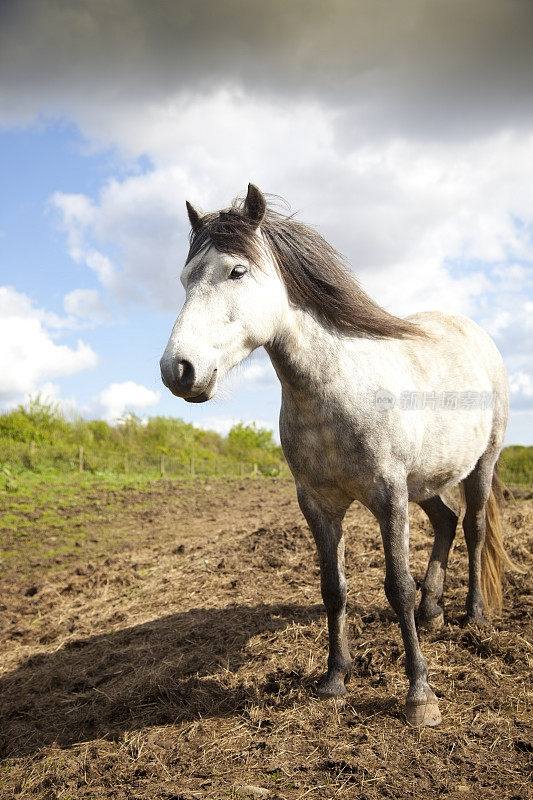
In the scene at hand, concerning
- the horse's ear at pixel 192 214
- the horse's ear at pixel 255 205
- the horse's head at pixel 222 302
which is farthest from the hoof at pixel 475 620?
the horse's ear at pixel 192 214

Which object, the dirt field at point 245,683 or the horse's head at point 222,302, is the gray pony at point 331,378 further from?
the dirt field at point 245,683

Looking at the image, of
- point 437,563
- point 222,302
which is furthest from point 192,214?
point 437,563

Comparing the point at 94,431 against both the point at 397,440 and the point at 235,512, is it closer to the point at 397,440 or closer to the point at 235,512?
the point at 235,512

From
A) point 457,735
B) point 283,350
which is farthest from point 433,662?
point 283,350

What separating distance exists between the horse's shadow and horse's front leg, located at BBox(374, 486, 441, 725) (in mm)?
989

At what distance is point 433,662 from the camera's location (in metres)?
→ 3.88

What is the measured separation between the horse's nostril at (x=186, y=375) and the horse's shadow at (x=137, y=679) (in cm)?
214

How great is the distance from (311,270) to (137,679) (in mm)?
2977

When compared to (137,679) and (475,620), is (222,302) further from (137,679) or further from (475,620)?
(475,620)

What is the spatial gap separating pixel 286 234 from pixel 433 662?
114 inches

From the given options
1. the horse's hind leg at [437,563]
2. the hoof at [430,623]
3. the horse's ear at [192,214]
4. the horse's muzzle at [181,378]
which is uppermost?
the horse's ear at [192,214]

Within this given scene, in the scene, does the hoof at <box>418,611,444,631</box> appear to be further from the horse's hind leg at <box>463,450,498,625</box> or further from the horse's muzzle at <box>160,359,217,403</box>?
the horse's muzzle at <box>160,359,217,403</box>

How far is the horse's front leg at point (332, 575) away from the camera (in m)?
3.49

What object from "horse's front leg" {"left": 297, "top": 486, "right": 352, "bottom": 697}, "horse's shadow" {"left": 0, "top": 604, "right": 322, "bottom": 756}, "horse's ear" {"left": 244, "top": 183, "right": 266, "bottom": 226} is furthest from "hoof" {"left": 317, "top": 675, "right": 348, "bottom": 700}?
"horse's ear" {"left": 244, "top": 183, "right": 266, "bottom": 226}
